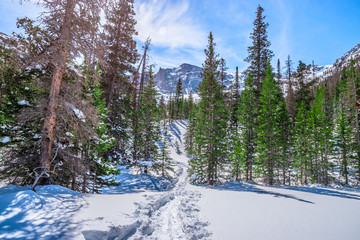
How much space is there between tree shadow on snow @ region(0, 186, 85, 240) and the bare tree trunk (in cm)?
217

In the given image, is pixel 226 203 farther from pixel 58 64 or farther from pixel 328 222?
pixel 58 64

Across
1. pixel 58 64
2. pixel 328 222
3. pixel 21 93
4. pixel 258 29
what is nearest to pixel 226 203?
pixel 328 222

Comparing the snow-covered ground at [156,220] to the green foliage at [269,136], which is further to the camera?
the green foliage at [269,136]

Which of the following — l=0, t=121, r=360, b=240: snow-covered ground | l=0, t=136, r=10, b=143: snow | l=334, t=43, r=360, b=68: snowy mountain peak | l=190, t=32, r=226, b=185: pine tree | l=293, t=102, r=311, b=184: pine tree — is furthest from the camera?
l=334, t=43, r=360, b=68: snowy mountain peak

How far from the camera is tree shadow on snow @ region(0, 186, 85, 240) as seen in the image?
9.83 ft

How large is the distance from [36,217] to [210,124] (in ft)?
46.1

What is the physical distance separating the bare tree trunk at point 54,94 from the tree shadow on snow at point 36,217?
2167mm

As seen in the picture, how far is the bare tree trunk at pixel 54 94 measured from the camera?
6051 millimetres

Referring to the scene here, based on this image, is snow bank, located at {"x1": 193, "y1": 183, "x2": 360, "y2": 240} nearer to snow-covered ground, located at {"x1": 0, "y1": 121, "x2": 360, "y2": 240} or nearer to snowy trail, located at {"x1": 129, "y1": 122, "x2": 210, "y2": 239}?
snow-covered ground, located at {"x1": 0, "y1": 121, "x2": 360, "y2": 240}

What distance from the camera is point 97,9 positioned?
667cm

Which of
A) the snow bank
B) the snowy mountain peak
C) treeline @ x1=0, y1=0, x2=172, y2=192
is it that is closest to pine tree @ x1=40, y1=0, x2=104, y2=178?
treeline @ x1=0, y1=0, x2=172, y2=192

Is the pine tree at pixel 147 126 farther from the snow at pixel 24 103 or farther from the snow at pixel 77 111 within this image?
the snow at pixel 24 103

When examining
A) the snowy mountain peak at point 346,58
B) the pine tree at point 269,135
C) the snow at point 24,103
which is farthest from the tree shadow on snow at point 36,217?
the snowy mountain peak at point 346,58

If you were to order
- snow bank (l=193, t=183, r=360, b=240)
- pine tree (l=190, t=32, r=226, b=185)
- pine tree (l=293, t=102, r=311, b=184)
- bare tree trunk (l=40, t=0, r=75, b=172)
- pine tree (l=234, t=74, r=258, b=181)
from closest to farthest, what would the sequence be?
snow bank (l=193, t=183, r=360, b=240)
bare tree trunk (l=40, t=0, r=75, b=172)
pine tree (l=190, t=32, r=226, b=185)
pine tree (l=234, t=74, r=258, b=181)
pine tree (l=293, t=102, r=311, b=184)
